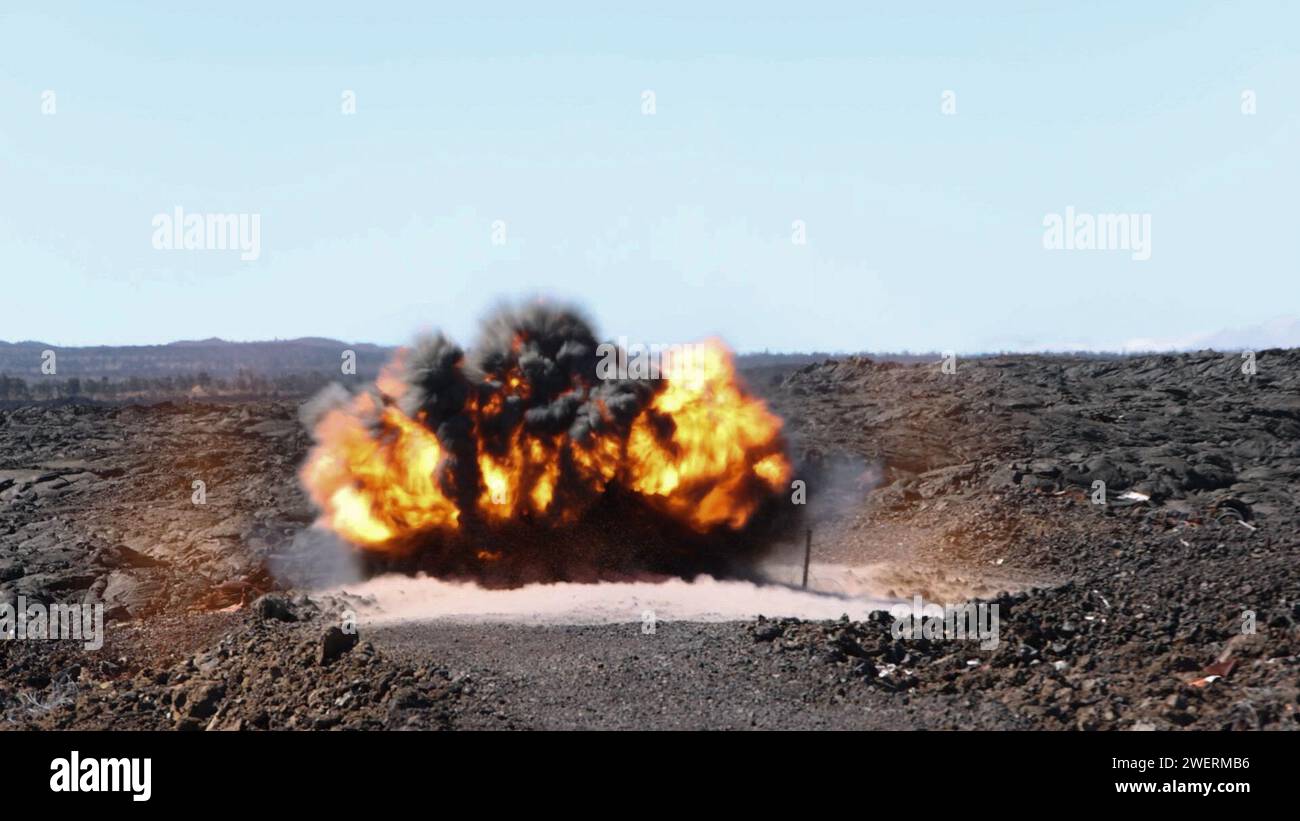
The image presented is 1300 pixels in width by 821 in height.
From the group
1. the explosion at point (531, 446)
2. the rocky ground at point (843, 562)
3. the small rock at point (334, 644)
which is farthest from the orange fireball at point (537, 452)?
the small rock at point (334, 644)

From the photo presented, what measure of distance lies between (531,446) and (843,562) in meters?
10.3

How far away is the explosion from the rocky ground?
352 cm

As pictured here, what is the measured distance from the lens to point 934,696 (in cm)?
2011

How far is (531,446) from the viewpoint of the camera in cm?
3003

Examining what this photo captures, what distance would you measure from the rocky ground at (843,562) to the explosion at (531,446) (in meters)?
3.52

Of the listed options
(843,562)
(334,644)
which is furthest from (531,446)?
(843,562)

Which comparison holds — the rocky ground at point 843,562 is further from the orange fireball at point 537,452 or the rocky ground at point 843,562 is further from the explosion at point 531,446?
the explosion at point 531,446

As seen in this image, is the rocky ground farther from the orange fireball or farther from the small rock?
the orange fireball

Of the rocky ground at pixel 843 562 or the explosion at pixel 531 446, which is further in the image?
the explosion at pixel 531 446

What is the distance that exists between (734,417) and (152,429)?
3512 centimetres

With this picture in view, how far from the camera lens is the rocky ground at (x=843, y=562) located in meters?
19.6

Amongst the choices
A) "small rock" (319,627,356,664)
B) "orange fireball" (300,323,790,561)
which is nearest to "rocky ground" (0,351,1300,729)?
"small rock" (319,627,356,664)
